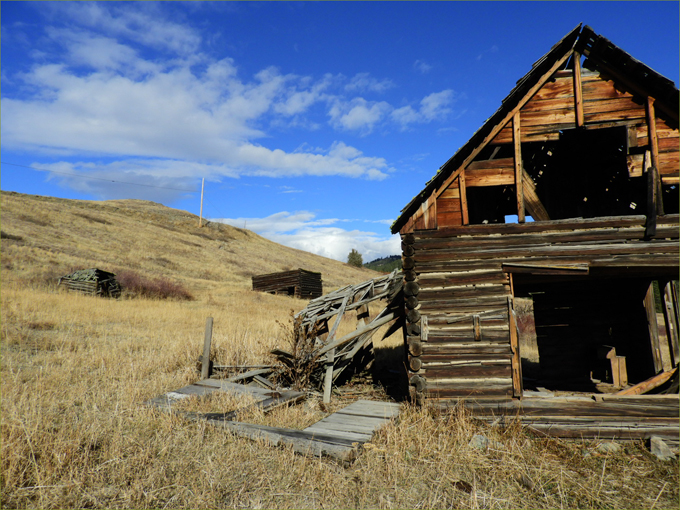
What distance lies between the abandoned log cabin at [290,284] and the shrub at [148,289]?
8.17m

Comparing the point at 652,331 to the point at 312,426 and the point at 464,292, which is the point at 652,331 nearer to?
the point at 464,292

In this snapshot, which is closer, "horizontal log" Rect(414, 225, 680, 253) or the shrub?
"horizontal log" Rect(414, 225, 680, 253)

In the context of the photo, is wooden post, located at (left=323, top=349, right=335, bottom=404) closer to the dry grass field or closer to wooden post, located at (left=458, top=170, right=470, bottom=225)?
the dry grass field

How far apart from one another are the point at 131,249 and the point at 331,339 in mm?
38374

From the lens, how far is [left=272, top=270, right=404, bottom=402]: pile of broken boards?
9.02 m

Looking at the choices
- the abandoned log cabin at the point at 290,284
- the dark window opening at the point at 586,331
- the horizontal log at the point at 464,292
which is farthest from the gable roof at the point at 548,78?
the abandoned log cabin at the point at 290,284

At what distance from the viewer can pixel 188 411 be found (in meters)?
7.14

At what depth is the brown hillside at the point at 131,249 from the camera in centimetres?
2822

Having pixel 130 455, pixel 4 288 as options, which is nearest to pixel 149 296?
pixel 4 288

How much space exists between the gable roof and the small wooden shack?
20599 mm

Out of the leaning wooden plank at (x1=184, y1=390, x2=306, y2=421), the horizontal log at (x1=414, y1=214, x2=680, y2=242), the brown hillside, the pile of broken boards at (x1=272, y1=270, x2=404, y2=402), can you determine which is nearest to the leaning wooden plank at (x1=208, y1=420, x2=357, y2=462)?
the leaning wooden plank at (x1=184, y1=390, x2=306, y2=421)

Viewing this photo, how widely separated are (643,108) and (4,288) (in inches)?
958

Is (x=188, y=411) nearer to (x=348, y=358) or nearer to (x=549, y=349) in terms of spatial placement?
(x=348, y=358)

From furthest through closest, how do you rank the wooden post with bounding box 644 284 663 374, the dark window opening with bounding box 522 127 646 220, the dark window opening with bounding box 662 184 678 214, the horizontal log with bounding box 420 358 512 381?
the wooden post with bounding box 644 284 663 374, the dark window opening with bounding box 662 184 678 214, the dark window opening with bounding box 522 127 646 220, the horizontal log with bounding box 420 358 512 381
